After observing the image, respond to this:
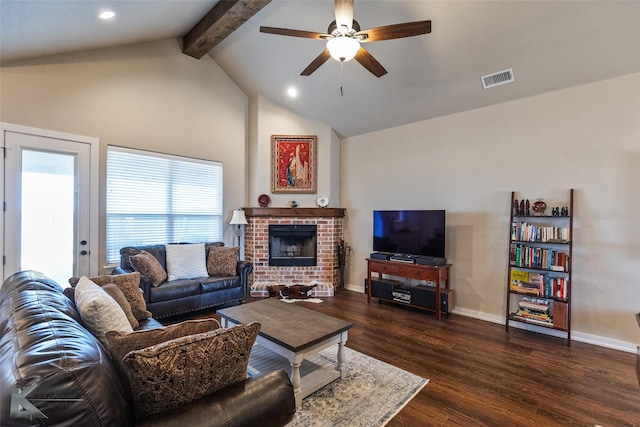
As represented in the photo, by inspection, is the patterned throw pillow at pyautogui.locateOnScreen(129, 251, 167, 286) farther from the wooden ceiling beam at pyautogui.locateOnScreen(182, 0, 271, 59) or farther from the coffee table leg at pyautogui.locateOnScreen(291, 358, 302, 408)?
the wooden ceiling beam at pyautogui.locateOnScreen(182, 0, 271, 59)

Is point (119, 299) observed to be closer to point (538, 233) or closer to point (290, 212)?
point (290, 212)

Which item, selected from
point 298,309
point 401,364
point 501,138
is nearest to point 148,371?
point 298,309

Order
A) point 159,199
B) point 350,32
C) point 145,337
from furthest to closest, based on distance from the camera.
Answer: point 159,199 → point 350,32 → point 145,337

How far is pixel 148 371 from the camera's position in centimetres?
109

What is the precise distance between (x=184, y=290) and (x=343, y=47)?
333cm

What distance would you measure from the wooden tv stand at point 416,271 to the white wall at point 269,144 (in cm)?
149

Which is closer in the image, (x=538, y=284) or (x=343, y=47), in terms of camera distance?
(x=343, y=47)

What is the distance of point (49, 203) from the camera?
3.64 metres

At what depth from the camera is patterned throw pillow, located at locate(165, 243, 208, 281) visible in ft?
13.8

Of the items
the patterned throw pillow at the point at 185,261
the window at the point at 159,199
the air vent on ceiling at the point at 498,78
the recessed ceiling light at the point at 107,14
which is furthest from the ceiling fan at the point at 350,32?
the patterned throw pillow at the point at 185,261

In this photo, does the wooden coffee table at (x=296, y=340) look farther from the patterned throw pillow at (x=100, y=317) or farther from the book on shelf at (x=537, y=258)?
the book on shelf at (x=537, y=258)

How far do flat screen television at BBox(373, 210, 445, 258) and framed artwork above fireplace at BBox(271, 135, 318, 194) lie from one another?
4.68 feet

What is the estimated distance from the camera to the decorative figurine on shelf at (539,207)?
3.56 metres

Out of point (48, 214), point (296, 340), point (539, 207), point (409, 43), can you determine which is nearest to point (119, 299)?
point (296, 340)
